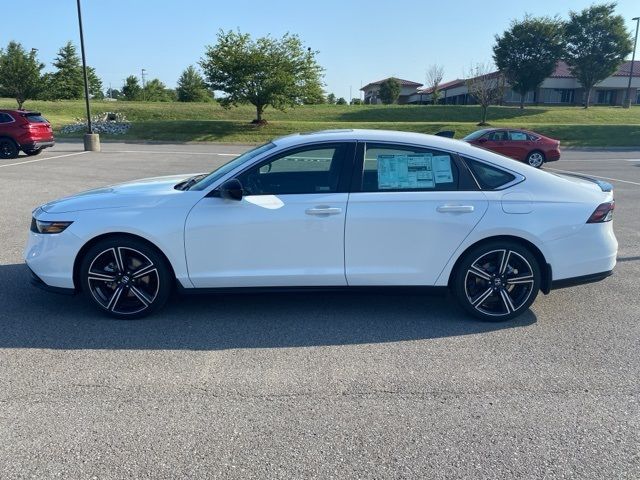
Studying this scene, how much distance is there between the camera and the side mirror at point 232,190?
408cm

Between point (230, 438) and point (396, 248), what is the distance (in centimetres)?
208

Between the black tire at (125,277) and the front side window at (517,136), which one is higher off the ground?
the front side window at (517,136)

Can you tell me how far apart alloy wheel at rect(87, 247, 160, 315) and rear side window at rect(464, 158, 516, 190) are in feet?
9.14

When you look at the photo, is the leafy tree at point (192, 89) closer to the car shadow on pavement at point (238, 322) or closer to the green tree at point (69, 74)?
the green tree at point (69, 74)

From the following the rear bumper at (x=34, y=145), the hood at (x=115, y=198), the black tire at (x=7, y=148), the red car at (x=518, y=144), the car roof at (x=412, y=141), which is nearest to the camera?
the hood at (x=115, y=198)

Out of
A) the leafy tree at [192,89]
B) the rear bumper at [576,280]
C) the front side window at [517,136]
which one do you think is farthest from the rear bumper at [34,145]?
the leafy tree at [192,89]

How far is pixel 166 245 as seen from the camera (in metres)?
4.18

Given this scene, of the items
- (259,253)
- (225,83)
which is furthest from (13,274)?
(225,83)

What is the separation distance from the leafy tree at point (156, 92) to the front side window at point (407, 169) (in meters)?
62.3

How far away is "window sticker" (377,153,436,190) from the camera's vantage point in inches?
170

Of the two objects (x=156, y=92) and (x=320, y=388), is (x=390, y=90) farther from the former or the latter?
(x=320, y=388)

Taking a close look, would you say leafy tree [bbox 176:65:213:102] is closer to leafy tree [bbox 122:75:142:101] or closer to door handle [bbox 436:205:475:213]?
leafy tree [bbox 122:75:142:101]

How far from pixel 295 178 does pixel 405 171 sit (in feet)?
3.24

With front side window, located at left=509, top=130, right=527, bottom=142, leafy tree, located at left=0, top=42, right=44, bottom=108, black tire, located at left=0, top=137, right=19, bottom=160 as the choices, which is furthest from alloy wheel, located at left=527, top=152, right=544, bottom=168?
leafy tree, located at left=0, top=42, right=44, bottom=108
